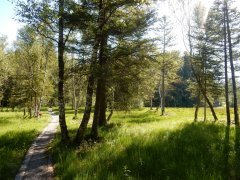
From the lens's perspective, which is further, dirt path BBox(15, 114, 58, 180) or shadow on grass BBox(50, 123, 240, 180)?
dirt path BBox(15, 114, 58, 180)

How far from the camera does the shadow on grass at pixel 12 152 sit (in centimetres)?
985

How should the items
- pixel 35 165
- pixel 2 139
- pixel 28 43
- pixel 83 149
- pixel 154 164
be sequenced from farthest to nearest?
1. pixel 28 43
2. pixel 2 139
3. pixel 83 149
4. pixel 35 165
5. pixel 154 164

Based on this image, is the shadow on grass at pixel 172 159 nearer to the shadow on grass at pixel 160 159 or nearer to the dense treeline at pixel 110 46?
the shadow on grass at pixel 160 159

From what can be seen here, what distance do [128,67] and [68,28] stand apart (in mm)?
4086

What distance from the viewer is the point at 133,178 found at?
773 centimetres

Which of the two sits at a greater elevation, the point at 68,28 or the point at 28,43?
the point at 28,43

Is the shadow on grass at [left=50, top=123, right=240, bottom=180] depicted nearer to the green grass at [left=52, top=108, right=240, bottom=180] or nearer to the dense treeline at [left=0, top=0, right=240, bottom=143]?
the green grass at [left=52, top=108, right=240, bottom=180]

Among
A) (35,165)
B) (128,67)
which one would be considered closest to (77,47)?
(128,67)

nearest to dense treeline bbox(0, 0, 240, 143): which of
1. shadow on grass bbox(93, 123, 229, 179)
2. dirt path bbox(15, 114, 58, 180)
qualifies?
dirt path bbox(15, 114, 58, 180)

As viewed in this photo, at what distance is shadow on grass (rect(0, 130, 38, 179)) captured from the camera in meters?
9.85

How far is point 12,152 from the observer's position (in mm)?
12375

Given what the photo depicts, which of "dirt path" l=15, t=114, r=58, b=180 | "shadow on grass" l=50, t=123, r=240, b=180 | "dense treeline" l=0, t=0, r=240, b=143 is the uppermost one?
"dense treeline" l=0, t=0, r=240, b=143

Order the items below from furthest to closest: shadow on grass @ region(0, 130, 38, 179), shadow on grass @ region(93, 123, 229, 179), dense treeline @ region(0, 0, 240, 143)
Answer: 1. dense treeline @ region(0, 0, 240, 143)
2. shadow on grass @ region(0, 130, 38, 179)
3. shadow on grass @ region(93, 123, 229, 179)

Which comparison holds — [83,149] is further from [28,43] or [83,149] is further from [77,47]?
[28,43]
